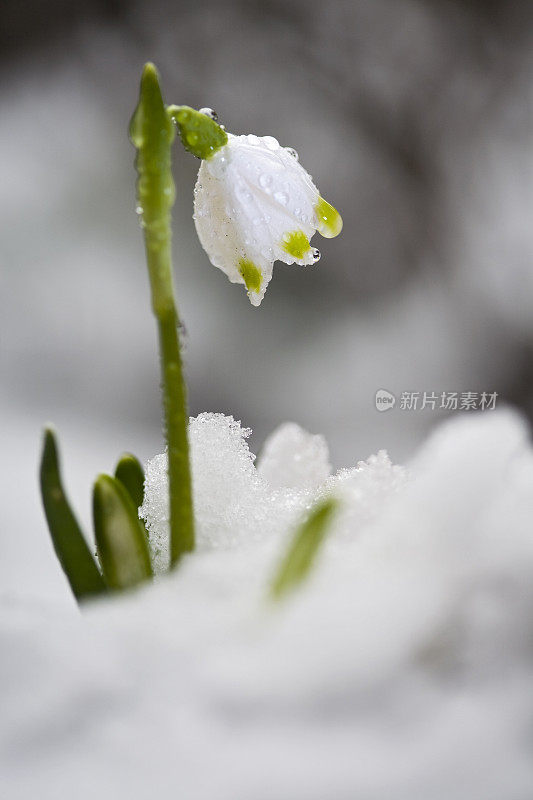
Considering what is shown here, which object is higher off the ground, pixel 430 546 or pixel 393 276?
pixel 393 276

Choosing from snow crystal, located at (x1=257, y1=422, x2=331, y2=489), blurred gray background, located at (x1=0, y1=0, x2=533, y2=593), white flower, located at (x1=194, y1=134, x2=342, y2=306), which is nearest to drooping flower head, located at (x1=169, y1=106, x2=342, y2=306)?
white flower, located at (x1=194, y1=134, x2=342, y2=306)

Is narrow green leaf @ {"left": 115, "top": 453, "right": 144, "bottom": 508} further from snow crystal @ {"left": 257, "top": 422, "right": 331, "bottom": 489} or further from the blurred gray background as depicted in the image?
the blurred gray background

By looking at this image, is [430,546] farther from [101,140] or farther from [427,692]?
[101,140]

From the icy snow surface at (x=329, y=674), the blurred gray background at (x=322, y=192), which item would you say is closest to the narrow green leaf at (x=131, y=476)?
the icy snow surface at (x=329, y=674)

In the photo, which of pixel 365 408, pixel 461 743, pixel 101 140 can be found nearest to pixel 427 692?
pixel 461 743

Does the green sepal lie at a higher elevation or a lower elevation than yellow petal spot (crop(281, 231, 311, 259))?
higher

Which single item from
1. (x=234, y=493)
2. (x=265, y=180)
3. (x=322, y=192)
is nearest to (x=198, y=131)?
(x=265, y=180)

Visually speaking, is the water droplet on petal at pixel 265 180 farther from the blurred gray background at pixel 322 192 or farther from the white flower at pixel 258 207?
the blurred gray background at pixel 322 192
